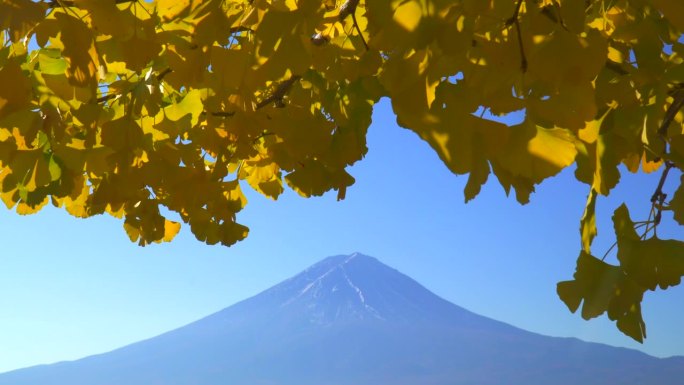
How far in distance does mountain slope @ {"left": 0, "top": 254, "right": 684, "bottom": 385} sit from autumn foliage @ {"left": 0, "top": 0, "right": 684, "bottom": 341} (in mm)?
103984

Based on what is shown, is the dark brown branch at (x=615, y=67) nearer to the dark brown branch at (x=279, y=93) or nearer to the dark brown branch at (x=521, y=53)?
the dark brown branch at (x=521, y=53)

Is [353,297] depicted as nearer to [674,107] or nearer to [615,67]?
[674,107]

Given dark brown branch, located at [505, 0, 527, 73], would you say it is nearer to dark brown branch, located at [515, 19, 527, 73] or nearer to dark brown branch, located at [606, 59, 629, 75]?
dark brown branch, located at [515, 19, 527, 73]

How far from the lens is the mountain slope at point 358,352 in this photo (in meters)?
106

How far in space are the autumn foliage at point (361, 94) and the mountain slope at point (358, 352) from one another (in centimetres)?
10398

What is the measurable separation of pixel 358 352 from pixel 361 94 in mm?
106738

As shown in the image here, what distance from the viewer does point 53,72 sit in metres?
1.63

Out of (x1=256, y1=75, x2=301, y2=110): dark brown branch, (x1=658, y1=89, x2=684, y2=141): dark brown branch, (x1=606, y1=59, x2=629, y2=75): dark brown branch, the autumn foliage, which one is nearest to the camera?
the autumn foliage

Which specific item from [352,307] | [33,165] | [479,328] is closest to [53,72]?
[33,165]

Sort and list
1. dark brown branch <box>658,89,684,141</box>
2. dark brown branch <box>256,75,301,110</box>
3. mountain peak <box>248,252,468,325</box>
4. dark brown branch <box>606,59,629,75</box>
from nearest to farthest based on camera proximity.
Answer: dark brown branch <box>606,59,629,75</box> < dark brown branch <box>658,89,684,141</box> < dark brown branch <box>256,75,301,110</box> < mountain peak <box>248,252,468,325</box>

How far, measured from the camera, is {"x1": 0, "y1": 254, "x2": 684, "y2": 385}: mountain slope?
10550 cm

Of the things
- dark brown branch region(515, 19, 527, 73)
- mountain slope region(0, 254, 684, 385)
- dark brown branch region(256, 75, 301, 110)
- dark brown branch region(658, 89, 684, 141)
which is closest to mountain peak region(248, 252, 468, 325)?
mountain slope region(0, 254, 684, 385)

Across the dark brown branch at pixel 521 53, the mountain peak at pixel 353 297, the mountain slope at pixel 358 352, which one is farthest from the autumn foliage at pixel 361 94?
the mountain peak at pixel 353 297

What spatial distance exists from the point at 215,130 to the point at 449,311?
12118 centimetres
